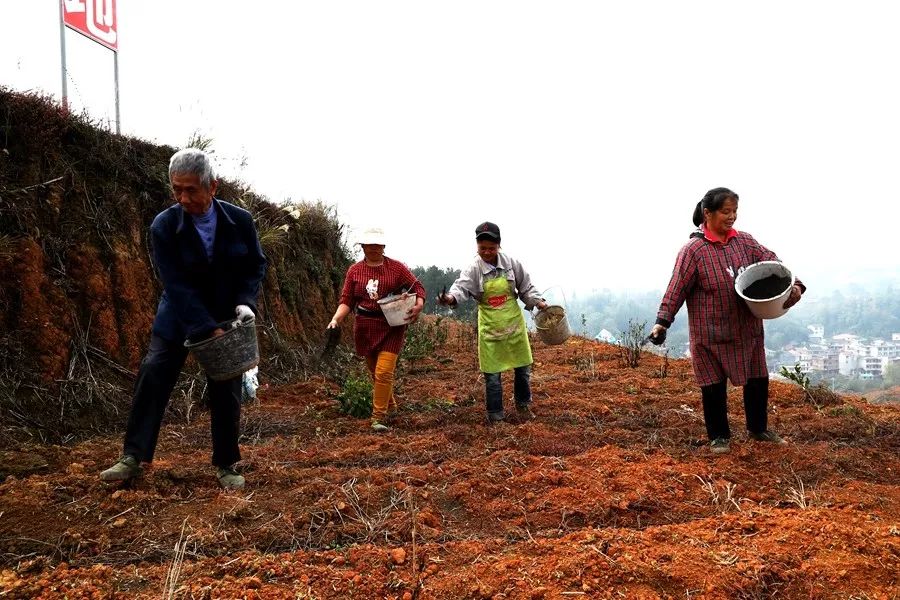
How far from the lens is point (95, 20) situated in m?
6.84

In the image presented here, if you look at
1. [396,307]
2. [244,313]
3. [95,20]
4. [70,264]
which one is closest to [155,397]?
[244,313]

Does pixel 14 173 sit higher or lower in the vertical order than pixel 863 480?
higher

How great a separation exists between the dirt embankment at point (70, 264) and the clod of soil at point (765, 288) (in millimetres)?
4567

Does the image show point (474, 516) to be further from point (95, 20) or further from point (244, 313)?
point (95, 20)

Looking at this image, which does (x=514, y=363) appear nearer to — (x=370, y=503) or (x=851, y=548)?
(x=370, y=503)

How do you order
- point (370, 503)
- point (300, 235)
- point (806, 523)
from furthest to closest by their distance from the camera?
point (300, 235) < point (370, 503) < point (806, 523)

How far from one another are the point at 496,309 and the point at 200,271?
8.73 feet

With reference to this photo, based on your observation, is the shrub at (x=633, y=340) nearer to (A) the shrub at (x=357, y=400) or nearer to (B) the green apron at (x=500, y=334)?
(B) the green apron at (x=500, y=334)

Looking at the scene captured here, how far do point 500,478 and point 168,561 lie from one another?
169cm

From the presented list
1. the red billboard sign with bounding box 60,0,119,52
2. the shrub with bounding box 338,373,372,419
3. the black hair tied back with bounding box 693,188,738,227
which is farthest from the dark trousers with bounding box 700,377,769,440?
the red billboard sign with bounding box 60,0,119,52

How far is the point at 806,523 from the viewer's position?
2537mm

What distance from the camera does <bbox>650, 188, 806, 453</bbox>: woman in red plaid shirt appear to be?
12.7 ft

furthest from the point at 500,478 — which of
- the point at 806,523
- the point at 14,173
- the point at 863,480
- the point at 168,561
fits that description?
the point at 14,173

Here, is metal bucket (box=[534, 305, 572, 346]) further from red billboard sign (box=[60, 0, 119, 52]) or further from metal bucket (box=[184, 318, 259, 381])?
red billboard sign (box=[60, 0, 119, 52])
